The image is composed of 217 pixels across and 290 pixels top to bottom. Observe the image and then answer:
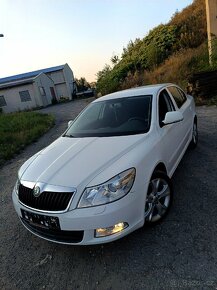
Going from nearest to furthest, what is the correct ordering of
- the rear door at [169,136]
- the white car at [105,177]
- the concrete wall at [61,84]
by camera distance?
1. the white car at [105,177]
2. the rear door at [169,136]
3. the concrete wall at [61,84]

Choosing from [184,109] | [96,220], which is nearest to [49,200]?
[96,220]

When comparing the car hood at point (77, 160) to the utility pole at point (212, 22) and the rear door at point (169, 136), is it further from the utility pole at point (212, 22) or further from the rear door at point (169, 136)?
the utility pole at point (212, 22)

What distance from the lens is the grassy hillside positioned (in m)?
15.8

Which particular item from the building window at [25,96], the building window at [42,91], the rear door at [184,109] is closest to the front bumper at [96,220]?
the rear door at [184,109]

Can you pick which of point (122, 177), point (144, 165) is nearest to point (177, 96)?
point (144, 165)

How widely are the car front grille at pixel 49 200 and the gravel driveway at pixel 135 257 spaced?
691mm

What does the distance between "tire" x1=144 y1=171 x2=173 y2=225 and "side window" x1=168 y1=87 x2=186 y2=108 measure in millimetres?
1908

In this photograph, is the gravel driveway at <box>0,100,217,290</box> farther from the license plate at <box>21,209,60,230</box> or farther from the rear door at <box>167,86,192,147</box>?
the rear door at <box>167,86,192,147</box>

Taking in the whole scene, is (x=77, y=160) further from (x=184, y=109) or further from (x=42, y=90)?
(x=42, y=90)

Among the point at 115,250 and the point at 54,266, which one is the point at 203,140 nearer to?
the point at 115,250

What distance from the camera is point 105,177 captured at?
9.21 feet

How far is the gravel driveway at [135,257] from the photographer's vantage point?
2631mm

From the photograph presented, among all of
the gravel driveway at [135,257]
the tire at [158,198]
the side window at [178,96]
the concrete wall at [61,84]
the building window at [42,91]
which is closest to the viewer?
the gravel driveway at [135,257]

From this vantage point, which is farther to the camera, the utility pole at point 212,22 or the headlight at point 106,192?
the utility pole at point 212,22
